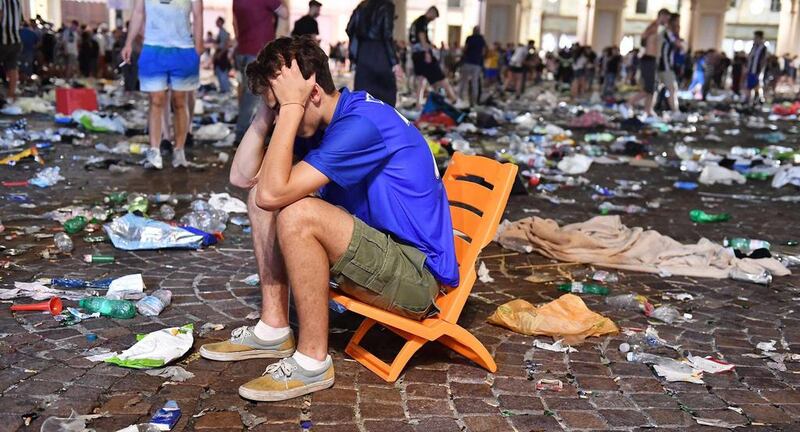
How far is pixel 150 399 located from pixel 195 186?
438 centimetres

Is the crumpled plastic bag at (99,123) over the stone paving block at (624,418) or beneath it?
over

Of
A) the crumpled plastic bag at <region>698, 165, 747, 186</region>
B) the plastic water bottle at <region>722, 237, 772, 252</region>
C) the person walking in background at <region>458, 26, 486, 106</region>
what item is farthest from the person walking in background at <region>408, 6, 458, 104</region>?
the plastic water bottle at <region>722, 237, 772, 252</region>

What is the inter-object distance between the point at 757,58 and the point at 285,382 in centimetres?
2016

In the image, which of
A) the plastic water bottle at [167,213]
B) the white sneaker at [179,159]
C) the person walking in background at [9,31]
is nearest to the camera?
the plastic water bottle at [167,213]

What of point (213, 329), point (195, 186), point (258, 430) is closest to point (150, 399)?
point (258, 430)

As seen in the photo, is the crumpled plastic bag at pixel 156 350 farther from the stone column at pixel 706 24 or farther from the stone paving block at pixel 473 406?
the stone column at pixel 706 24

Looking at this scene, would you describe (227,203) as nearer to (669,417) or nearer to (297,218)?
(297,218)

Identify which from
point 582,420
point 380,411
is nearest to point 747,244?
point 582,420

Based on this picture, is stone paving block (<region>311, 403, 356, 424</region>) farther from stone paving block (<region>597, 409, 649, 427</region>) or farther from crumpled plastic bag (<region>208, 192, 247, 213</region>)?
crumpled plastic bag (<region>208, 192, 247, 213</region>)

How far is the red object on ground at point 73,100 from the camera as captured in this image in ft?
39.4

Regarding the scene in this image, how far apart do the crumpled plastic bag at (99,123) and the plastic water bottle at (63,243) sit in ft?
19.4

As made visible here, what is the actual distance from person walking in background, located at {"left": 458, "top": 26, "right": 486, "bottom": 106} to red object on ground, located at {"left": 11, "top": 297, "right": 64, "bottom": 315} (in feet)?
44.3

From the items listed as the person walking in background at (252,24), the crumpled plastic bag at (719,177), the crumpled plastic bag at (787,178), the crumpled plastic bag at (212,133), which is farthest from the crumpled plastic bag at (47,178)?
the crumpled plastic bag at (787,178)

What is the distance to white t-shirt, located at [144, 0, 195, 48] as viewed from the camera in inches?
296
